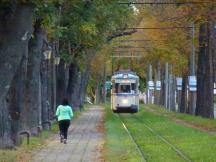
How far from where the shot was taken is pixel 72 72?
220ft

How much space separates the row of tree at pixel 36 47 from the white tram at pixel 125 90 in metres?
3.59

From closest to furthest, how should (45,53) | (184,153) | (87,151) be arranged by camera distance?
1. (184,153)
2. (87,151)
3. (45,53)

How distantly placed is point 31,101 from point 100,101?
107463 mm

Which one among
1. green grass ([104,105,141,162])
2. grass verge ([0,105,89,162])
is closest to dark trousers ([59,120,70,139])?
grass verge ([0,105,89,162])

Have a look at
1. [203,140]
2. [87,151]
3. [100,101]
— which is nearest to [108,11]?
[203,140]

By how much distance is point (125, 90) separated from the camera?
62250 mm

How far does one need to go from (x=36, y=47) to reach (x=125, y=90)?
104ft

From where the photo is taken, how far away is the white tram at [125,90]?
61531 mm

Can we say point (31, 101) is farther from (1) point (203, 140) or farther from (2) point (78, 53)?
(2) point (78, 53)

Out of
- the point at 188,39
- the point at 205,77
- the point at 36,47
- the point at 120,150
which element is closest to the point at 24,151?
the point at 120,150

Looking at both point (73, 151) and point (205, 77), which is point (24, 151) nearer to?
point (73, 151)

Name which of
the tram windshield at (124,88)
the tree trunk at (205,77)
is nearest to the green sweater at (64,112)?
the tree trunk at (205,77)

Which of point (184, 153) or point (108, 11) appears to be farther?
point (108, 11)

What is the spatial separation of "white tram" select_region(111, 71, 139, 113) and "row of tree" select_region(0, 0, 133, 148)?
11.8 feet
